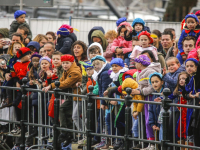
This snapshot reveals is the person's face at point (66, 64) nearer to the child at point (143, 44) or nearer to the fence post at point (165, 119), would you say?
the child at point (143, 44)

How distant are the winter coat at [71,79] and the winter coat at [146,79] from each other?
1.49 m

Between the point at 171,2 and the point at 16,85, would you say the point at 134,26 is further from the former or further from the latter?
the point at 171,2

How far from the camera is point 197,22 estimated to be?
10422 millimetres

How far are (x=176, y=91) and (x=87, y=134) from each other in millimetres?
1771

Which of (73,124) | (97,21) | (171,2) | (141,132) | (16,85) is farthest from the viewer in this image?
(171,2)

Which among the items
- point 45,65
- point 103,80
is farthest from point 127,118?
point 45,65

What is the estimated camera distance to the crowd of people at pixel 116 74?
8.34m

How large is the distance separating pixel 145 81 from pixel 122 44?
111 inches

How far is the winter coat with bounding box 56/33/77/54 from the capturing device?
1188 centimetres

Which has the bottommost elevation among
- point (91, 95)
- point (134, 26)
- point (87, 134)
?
point (87, 134)

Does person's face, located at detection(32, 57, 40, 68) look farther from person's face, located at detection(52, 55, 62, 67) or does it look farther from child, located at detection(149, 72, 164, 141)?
child, located at detection(149, 72, 164, 141)

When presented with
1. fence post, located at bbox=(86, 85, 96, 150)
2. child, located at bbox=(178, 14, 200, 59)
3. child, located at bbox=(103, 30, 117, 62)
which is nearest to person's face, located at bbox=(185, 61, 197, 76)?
fence post, located at bbox=(86, 85, 96, 150)

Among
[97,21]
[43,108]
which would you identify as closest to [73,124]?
[43,108]

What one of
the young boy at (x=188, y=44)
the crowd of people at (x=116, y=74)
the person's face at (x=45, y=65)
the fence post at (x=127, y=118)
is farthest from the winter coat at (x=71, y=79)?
the young boy at (x=188, y=44)
